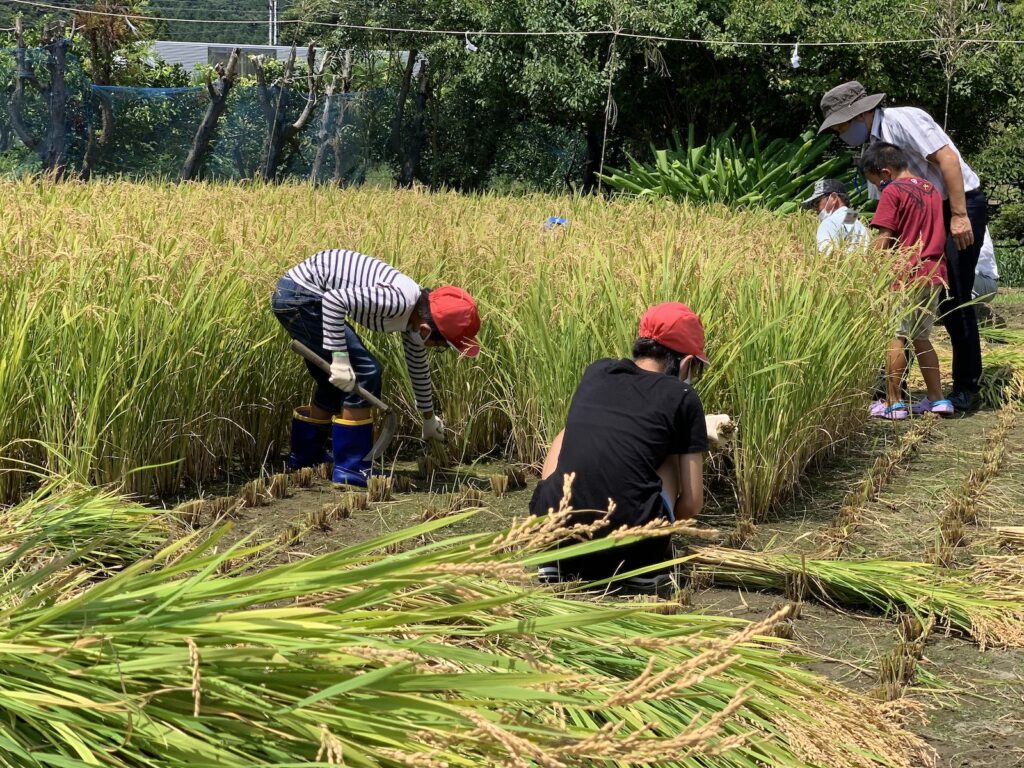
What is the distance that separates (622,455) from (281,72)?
2586 centimetres

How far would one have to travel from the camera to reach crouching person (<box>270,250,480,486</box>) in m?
4.52

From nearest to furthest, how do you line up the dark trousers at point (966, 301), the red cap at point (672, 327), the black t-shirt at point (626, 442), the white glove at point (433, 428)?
the black t-shirt at point (626, 442) → the red cap at point (672, 327) → the white glove at point (433, 428) → the dark trousers at point (966, 301)

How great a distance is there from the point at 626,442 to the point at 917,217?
324cm

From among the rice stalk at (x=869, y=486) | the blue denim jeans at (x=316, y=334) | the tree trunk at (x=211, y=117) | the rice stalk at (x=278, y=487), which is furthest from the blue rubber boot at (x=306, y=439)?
the tree trunk at (x=211, y=117)

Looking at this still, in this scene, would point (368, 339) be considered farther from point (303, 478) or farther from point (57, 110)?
point (57, 110)

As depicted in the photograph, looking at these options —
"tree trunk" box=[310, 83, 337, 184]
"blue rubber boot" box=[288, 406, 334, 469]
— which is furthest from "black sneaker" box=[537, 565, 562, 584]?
"tree trunk" box=[310, 83, 337, 184]

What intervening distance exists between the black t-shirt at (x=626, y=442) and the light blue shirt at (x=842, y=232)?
7.62 feet

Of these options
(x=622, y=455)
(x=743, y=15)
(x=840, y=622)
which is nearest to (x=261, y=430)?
(x=622, y=455)

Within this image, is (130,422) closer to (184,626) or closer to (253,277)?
(253,277)

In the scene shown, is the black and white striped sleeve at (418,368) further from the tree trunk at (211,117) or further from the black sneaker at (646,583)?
the tree trunk at (211,117)

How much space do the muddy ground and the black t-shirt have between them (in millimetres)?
403

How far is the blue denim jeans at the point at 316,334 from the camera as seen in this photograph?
15.4 feet

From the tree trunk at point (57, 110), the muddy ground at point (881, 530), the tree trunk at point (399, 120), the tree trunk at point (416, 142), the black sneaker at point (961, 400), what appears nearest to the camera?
the muddy ground at point (881, 530)

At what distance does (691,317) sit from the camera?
359 cm
